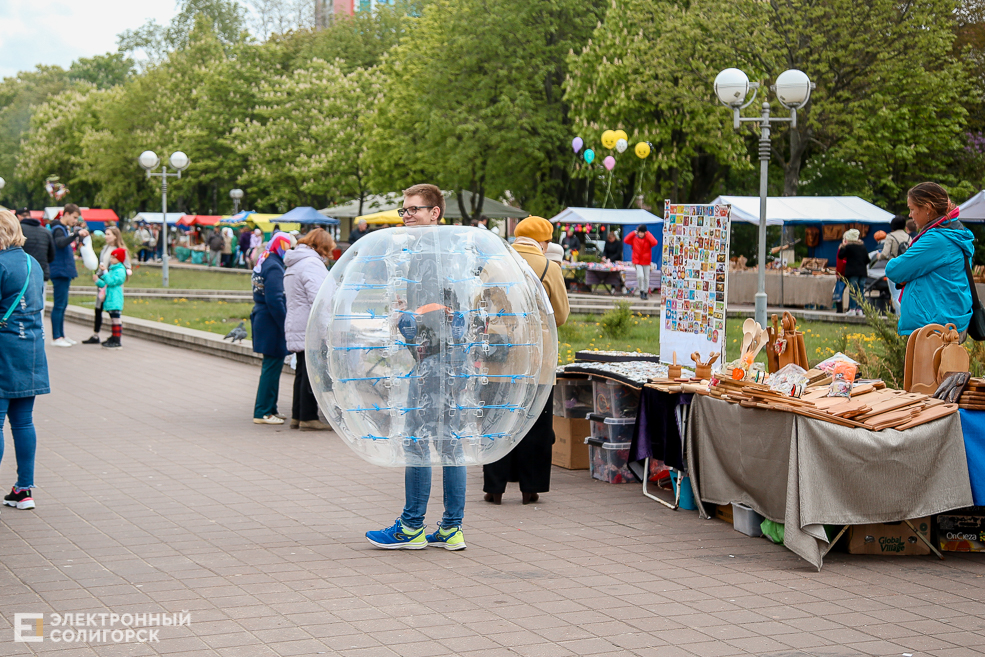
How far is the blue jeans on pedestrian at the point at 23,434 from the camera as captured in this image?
6.78 metres

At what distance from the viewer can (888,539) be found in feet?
20.0

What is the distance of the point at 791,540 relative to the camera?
19.1 ft

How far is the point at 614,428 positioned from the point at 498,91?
29.4 m

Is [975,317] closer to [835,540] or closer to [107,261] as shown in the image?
[835,540]

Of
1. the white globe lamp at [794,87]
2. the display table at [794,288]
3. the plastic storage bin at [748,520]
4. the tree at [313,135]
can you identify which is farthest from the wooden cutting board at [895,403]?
the tree at [313,135]

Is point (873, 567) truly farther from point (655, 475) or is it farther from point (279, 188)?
point (279, 188)

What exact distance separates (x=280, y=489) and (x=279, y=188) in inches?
1869

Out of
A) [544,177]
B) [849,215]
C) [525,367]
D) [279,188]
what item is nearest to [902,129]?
[849,215]

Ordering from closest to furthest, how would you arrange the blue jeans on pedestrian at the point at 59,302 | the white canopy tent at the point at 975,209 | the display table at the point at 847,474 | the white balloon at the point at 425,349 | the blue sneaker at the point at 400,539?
the white balloon at the point at 425,349
the display table at the point at 847,474
the blue sneaker at the point at 400,539
the blue jeans on pedestrian at the point at 59,302
the white canopy tent at the point at 975,209

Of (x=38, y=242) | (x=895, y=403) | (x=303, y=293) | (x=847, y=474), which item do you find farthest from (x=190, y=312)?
(x=847, y=474)

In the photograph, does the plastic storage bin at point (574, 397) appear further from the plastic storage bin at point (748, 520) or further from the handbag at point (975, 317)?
the handbag at point (975, 317)

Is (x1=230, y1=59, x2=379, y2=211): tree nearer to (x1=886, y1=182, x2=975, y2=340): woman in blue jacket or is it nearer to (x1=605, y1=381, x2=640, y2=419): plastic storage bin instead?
(x1=605, y1=381, x2=640, y2=419): plastic storage bin

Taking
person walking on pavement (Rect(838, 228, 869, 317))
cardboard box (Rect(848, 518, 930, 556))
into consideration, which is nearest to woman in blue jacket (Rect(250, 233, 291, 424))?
cardboard box (Rect(848, 518, 930, 556))

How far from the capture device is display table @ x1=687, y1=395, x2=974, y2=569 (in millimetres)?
5801
